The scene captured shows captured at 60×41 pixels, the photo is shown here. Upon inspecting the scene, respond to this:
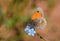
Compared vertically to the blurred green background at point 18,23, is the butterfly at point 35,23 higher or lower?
lower

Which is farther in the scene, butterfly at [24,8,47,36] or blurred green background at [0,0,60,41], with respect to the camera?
blurred green background at [0,0,60,41]

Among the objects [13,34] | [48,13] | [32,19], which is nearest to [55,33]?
[48,13]

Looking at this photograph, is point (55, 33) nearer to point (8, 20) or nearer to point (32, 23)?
point (8, 20)

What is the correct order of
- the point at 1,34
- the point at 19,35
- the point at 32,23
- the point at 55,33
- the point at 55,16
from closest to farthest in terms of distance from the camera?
the point at 32,23 → the point at 1,34 → the point at 19,35 → the point at 55,33 → the point at 55,16

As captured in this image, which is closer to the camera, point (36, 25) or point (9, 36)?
point (36, 25)

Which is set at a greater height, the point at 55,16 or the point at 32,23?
the point at 55,16

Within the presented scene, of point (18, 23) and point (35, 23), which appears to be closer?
point (35, 23)

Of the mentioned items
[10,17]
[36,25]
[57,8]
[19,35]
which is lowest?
[36,25]

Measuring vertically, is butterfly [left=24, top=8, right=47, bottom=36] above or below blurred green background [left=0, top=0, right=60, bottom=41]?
below

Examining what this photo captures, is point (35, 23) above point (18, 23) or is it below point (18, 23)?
below

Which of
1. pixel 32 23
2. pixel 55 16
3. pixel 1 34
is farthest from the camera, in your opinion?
pixel 55 16

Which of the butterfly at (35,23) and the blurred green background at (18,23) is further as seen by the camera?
the blurred green background at (18,23)
